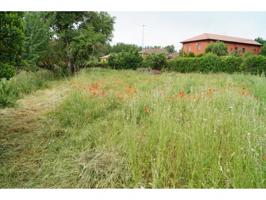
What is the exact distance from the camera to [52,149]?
3.33 meters

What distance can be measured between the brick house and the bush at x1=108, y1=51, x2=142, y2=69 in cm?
547

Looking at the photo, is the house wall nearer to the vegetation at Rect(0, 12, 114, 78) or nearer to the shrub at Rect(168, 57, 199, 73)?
the shrub at Rect(168, 57, 199, 73)

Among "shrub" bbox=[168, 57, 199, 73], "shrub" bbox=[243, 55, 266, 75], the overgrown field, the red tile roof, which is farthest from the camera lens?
the red tile roof

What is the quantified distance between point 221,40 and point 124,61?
843 cm

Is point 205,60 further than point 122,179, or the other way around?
point 205,60

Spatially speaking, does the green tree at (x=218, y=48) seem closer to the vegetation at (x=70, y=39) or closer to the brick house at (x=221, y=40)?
the brick house at (x=221, y=40)

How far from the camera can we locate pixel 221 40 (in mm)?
21234

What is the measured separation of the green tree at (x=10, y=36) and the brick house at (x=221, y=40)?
713 inches

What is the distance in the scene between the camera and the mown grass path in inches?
114

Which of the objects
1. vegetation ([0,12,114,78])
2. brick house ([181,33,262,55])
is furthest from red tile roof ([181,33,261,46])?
vegetation ([0,12,114,78])

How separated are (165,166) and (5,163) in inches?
68.1

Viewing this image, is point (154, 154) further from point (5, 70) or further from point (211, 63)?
point (211, 63)
